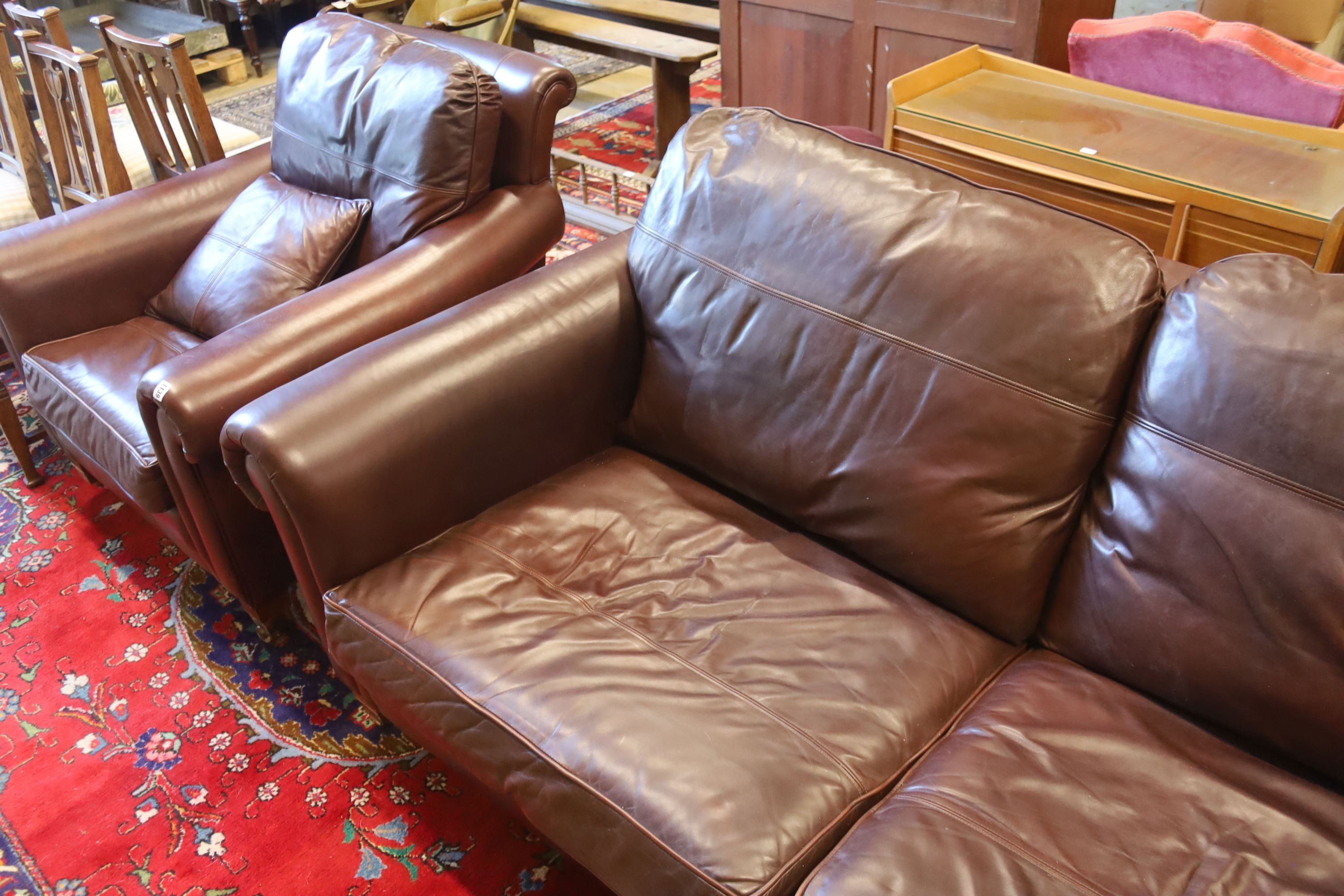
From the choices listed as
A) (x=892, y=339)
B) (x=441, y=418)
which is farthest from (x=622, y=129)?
(x=892, y=339)

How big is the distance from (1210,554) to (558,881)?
98cm

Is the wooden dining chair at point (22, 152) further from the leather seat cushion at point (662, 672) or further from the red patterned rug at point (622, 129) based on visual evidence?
the red patterned rug at point (622, 129)

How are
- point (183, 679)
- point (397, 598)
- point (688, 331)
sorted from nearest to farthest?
point (397, 598) → point (688, 331) → point (183, 679)

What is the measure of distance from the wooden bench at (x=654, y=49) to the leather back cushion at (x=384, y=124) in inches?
56.5

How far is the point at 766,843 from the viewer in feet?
3.32

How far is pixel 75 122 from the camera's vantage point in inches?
93.1

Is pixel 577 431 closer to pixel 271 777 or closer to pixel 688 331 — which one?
pixel 688 331

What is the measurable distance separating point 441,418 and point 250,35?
4402 mm

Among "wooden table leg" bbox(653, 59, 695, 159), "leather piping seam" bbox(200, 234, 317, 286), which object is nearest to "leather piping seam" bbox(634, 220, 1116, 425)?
"leather piping seam" bbox(200, 234, 317, 286)

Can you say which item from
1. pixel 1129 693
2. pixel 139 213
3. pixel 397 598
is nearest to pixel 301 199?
pixel 139 213

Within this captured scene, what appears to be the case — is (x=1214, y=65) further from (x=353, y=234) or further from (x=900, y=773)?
(x=353, y=234)

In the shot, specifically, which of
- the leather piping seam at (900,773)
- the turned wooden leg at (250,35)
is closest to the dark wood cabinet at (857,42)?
the leather piping seam at (900,773)

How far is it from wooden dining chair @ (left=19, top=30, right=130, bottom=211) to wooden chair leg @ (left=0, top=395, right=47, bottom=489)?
57 centimetres

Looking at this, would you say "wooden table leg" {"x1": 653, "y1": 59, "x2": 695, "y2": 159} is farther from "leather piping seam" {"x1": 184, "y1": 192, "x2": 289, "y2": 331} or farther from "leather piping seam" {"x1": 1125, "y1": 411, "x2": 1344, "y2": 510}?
"leather piping seam" {"x1": 1125, "y1": 411, "x2": 1344, "y2": 510}
